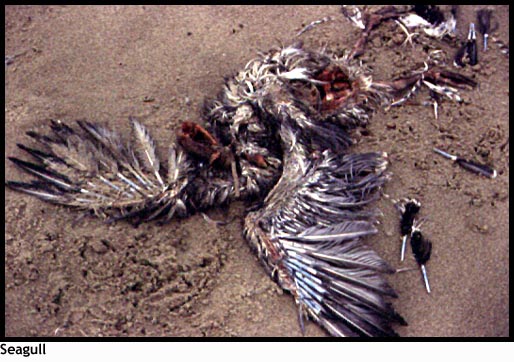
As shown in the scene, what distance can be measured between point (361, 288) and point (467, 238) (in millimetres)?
740

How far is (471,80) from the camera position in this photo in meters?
3.70

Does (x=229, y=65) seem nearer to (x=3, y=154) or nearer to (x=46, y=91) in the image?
(x=46, y=91)

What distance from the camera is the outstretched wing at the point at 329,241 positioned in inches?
112

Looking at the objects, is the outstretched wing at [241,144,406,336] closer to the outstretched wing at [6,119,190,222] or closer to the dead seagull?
the dead seagull

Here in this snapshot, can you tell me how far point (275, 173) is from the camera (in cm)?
330

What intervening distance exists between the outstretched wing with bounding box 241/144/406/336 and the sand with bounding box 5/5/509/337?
101 mm

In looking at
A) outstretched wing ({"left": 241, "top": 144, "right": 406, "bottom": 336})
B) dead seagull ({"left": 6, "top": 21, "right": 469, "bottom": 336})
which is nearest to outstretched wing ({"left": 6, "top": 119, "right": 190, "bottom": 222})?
dead seagull ({"left": 6, "top": 21, "right": 469, "bottom": 336})

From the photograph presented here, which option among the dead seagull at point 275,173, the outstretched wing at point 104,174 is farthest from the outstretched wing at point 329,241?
the outstretched wing at point 104,174

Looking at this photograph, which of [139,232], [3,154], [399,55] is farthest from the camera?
[399,55]

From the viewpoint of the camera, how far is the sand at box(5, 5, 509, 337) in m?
2.88

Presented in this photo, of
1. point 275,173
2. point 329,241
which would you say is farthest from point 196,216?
point 329,241

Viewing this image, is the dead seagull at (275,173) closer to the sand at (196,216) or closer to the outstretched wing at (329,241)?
the outstretched wing at (329,241)

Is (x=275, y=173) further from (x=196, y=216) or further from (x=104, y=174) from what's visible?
(x=104, y=174)

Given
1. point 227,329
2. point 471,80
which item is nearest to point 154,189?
point 227,329
